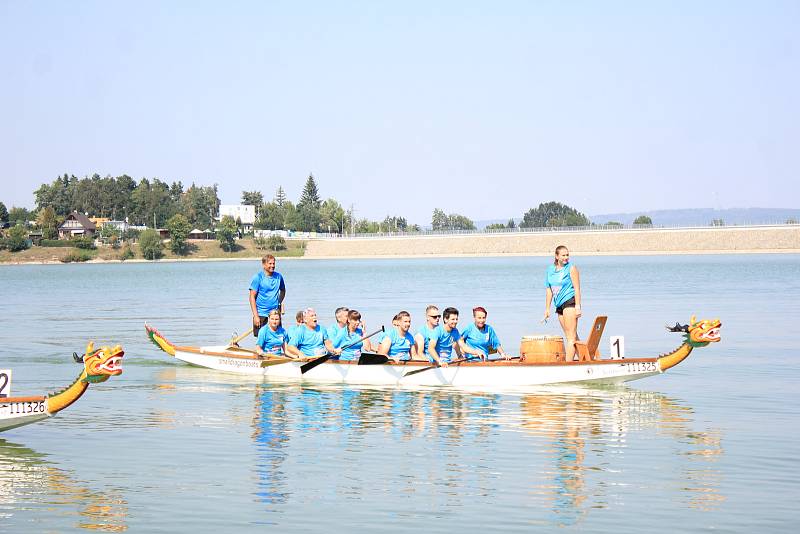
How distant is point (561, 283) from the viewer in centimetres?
2031

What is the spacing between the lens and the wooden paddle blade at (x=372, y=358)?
70.9ft

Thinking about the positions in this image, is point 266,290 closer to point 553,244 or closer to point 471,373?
point 471,373

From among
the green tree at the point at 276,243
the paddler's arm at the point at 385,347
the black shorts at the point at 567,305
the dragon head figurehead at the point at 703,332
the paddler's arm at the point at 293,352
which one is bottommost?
the paddler's arm at the point at 293,352

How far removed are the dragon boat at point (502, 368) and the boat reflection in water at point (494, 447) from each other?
0.38 meters

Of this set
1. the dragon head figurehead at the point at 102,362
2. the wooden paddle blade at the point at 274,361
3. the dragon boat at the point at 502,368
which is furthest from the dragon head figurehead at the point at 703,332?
the dragon head figurehead at the point at 102,362

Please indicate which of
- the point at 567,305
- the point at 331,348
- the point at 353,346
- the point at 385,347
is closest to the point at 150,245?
the point at 331,348

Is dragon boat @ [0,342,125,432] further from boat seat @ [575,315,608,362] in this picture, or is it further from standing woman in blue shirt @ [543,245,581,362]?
boat seat @ [575,315,608,362]

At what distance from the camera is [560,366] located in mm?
20125

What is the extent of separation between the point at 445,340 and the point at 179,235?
532 ft

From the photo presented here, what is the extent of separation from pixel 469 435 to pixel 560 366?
4022 mm

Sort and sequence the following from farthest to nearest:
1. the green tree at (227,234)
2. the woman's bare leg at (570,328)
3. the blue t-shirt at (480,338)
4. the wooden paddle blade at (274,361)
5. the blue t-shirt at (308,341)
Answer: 1. the green tree at (227,234)
2. the blue t-shirt at (308,341)
3. the wooden paddle blade at (274,361)
4. the blue t-shirt at (480,338)
5. the woman's bare leg at (570,328)

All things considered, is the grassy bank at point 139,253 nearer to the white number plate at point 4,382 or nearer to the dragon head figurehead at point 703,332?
the dragon head figurehead at point 703,332

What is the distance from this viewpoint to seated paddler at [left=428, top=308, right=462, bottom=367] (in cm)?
2064

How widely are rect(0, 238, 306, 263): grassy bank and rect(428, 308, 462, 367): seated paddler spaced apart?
519ft
